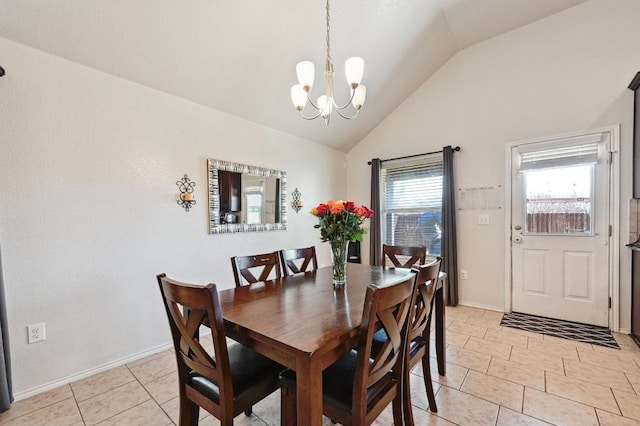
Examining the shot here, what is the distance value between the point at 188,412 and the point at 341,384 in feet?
2.46

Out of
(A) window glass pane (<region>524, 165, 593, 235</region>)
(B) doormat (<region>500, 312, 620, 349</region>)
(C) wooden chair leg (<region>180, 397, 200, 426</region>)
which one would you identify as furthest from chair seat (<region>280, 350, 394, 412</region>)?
(A) window glass pane (<region>524, 165, 593, 235</region>)

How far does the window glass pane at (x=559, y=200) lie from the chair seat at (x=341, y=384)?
290cm

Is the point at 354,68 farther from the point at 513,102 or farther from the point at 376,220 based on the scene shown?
the point at 376,220

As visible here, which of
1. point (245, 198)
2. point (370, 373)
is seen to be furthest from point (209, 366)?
point (245, 198)

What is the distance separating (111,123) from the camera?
221cm

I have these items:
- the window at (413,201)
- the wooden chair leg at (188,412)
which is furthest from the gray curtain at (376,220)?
the wooden chair leg at (188,412)

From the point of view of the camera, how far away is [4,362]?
66.0 inches

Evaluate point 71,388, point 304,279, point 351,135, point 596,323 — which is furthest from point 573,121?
point 71,388

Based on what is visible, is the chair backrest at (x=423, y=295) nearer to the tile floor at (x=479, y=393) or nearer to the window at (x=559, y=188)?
the tile floor at (x=479, y=393)

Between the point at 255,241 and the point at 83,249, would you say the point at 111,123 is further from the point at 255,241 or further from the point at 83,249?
the point at 255,241

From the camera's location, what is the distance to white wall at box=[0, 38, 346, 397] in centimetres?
183

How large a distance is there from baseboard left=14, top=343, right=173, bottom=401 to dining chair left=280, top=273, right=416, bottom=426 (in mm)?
1753

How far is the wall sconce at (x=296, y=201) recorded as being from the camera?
3793 mm

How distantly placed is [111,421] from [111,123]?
81.8 inches
